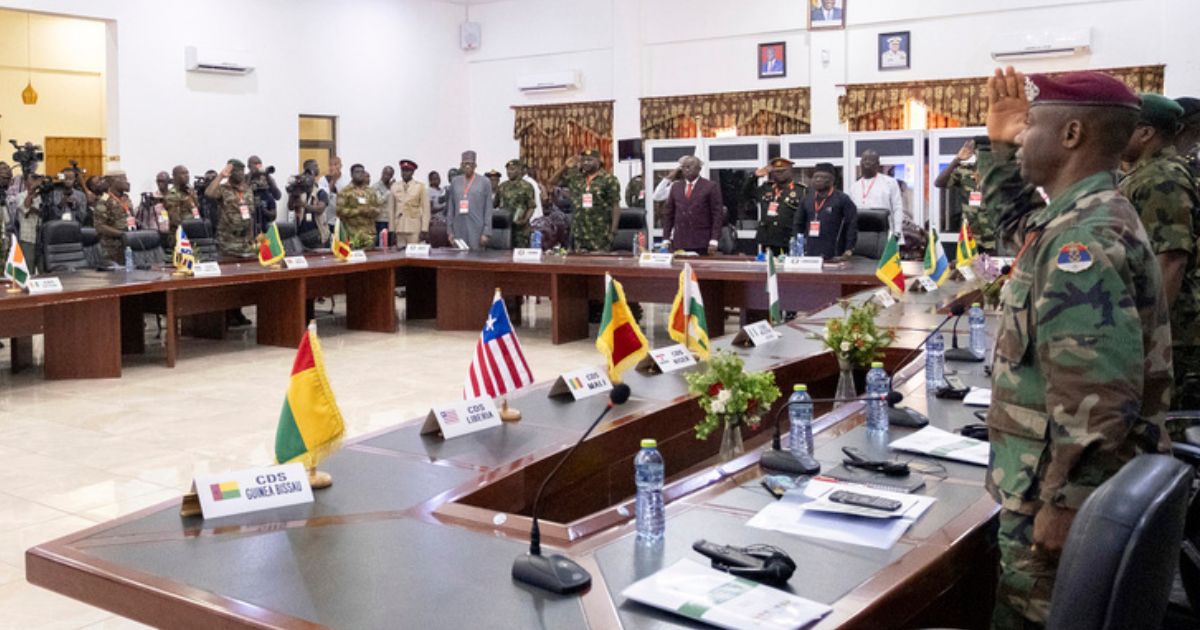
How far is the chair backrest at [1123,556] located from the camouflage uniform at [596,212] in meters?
9.37

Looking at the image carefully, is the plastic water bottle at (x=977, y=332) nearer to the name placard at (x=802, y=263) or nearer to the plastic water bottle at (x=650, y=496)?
the plastic water bottle at (x=650, y=496)

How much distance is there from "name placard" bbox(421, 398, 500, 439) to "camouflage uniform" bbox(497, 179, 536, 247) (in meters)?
8.50

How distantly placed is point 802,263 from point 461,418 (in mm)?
5234

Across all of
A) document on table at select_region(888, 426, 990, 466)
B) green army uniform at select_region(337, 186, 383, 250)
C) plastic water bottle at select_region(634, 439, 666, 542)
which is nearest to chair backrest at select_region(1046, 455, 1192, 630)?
plastic water bottle at select_region(634, 439, 666, 542)

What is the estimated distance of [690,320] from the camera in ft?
13.8

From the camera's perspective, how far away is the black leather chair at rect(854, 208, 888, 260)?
8.89 meters

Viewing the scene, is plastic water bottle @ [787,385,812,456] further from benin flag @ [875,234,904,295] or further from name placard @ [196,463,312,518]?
benin flag @ [875,234,904,295]

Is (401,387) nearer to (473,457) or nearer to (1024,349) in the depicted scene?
(473,457)

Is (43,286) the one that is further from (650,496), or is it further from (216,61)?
(216,61)

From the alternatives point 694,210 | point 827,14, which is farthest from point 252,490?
point 827,14

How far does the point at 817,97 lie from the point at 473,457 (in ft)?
36.5

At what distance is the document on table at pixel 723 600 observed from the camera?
1717 millimetres

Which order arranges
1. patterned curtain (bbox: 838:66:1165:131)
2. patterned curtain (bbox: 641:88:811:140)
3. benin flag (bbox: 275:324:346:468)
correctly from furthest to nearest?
patterned curtain (bbox: 641:88:811:140) < patterned curtain (bbox: 838:66:1165:131) < benin flag (bbox: 275:324:346:468)

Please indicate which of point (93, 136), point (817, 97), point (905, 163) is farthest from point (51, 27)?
point (905, 163)
